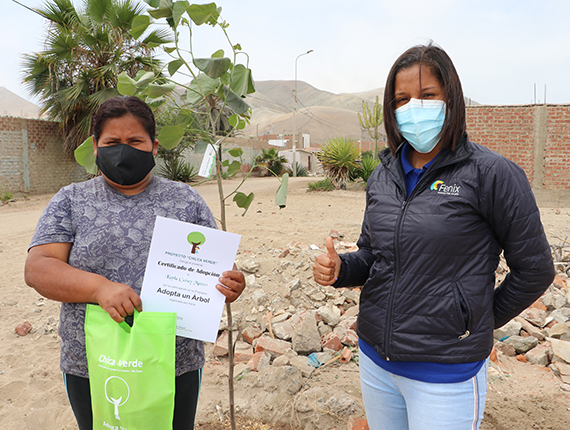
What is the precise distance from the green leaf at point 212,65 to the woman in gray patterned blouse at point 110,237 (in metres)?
0.26

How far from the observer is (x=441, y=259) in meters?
1.29

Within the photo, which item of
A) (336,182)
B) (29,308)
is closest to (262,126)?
(336,182)

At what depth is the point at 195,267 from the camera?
56.4 inches

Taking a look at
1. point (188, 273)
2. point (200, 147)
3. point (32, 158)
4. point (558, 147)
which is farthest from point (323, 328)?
point (32, 158)

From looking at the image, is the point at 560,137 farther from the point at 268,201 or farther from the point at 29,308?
the point at 29,308

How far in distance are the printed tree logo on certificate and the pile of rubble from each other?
162 cm

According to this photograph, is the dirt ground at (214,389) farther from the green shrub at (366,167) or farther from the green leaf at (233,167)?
the green shrub at (366,167)

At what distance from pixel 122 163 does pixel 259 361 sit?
7.52 ft

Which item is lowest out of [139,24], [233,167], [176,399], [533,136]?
[176,399]

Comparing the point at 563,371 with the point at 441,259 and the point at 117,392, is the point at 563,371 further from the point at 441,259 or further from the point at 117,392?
the point at 117,392

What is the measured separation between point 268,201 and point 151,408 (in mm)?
11461

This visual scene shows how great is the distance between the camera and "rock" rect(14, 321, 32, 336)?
13.4ft

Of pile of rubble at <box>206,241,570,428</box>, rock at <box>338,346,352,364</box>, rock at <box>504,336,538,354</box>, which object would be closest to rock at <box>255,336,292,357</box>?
pile of rubble at <box>206,241,570,428</box>

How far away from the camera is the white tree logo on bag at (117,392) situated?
4.22 ft
